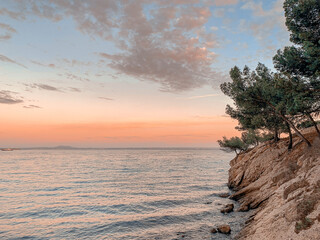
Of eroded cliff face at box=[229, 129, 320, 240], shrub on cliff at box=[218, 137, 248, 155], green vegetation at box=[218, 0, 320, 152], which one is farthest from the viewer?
shrub on cliff at box=[218, 137, 248, 155]

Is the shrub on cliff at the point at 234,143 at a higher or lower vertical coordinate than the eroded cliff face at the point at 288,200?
higher

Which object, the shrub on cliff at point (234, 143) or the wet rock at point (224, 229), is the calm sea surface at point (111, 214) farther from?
the shrub on cliff at point (234, 143)

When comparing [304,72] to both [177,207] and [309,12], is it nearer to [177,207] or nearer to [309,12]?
[309,12]

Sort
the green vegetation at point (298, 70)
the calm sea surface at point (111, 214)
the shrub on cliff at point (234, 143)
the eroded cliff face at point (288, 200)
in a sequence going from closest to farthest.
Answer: the eroded cliff face at point (288, 200) → the green vegetation at point (298, 70) → the calm sea surface at point (111, 214) → the shrub on cliff at point (234, 143)

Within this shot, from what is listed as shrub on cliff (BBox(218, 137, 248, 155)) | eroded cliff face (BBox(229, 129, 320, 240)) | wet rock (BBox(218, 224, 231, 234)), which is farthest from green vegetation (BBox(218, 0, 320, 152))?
shrub on cliff (BBox(218, 137, 248, 155))

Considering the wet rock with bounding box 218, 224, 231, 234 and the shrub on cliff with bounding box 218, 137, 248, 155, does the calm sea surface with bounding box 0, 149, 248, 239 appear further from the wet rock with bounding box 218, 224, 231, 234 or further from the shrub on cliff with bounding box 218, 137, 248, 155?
the shrub on cliff with bounding box 218, 137, 248, 155

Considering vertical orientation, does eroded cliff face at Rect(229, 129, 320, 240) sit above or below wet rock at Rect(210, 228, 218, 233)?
above

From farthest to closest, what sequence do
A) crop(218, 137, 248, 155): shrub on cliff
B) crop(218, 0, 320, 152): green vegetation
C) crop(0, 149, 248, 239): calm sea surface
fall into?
crop(218, 137, 248, 155): shrub on cliff < crop(0, 149, 248, 239): calm sea surface < crop(218, 0, 320, 152): green vegetation

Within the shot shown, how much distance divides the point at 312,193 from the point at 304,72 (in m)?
12.8

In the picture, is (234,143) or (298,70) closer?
(298,70)

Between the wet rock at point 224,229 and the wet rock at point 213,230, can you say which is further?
the wet rock at point 213,230

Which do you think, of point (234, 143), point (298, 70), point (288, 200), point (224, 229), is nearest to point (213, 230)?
point (224, 229)

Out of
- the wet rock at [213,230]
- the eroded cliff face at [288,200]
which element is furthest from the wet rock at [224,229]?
the eroded cliff face at [288,200]

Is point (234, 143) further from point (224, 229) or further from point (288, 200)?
point (288, 200)
